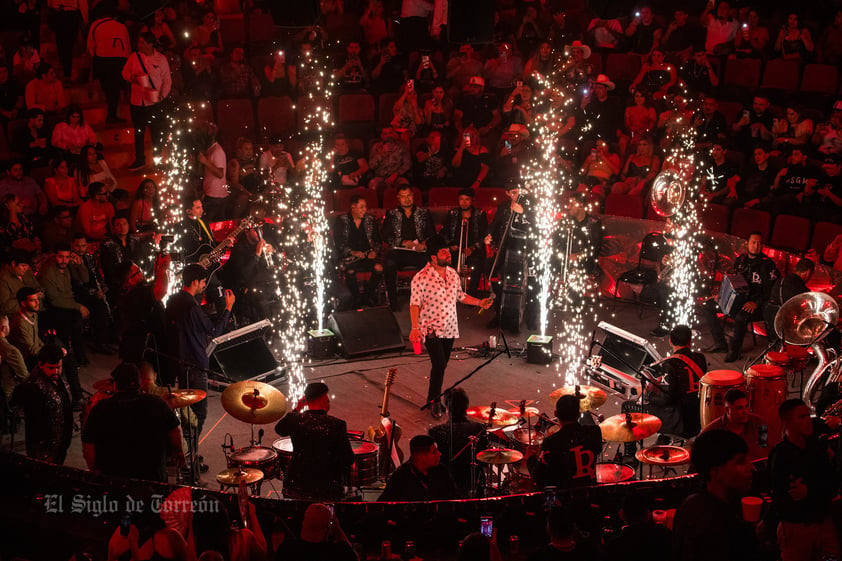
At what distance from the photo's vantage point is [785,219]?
39.7 ft

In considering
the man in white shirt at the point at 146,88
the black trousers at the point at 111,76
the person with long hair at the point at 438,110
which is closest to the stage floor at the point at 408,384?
the person with long hair at the point at 438,110

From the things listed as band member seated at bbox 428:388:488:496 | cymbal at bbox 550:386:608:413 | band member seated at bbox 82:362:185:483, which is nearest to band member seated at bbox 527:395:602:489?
band member seated at bbox 428:388:488:496

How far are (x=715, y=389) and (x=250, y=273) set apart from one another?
561 centimetres

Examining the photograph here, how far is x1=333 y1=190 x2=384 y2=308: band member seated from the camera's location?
1199 cm

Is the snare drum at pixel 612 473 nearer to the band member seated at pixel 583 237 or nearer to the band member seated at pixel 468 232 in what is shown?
the band member seated at pixel 468 232

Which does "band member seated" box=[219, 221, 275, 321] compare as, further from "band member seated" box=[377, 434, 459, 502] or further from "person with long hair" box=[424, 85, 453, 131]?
"band member seated" box=[377, 434, 459, 502]

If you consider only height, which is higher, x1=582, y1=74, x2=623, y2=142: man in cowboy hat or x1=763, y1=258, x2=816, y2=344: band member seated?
x1=582, y1=74, x2=623, y2=142: man in cowboy hat

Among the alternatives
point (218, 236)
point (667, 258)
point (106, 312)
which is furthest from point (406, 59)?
point (106, 312)

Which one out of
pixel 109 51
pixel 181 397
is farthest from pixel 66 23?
pixel 181 397

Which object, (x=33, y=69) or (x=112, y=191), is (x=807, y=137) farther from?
(x=33, y=69)

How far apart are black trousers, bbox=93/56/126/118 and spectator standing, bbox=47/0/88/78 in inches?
22.3

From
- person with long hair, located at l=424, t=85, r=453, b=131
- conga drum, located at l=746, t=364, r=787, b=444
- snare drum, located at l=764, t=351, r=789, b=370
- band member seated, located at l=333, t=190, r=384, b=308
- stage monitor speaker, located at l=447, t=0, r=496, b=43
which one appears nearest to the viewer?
conga drum, located at l=746, t=364, r=787, b=444

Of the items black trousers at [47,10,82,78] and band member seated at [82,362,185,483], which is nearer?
band member seated at [82,362,185,483]

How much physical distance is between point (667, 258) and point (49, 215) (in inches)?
295
